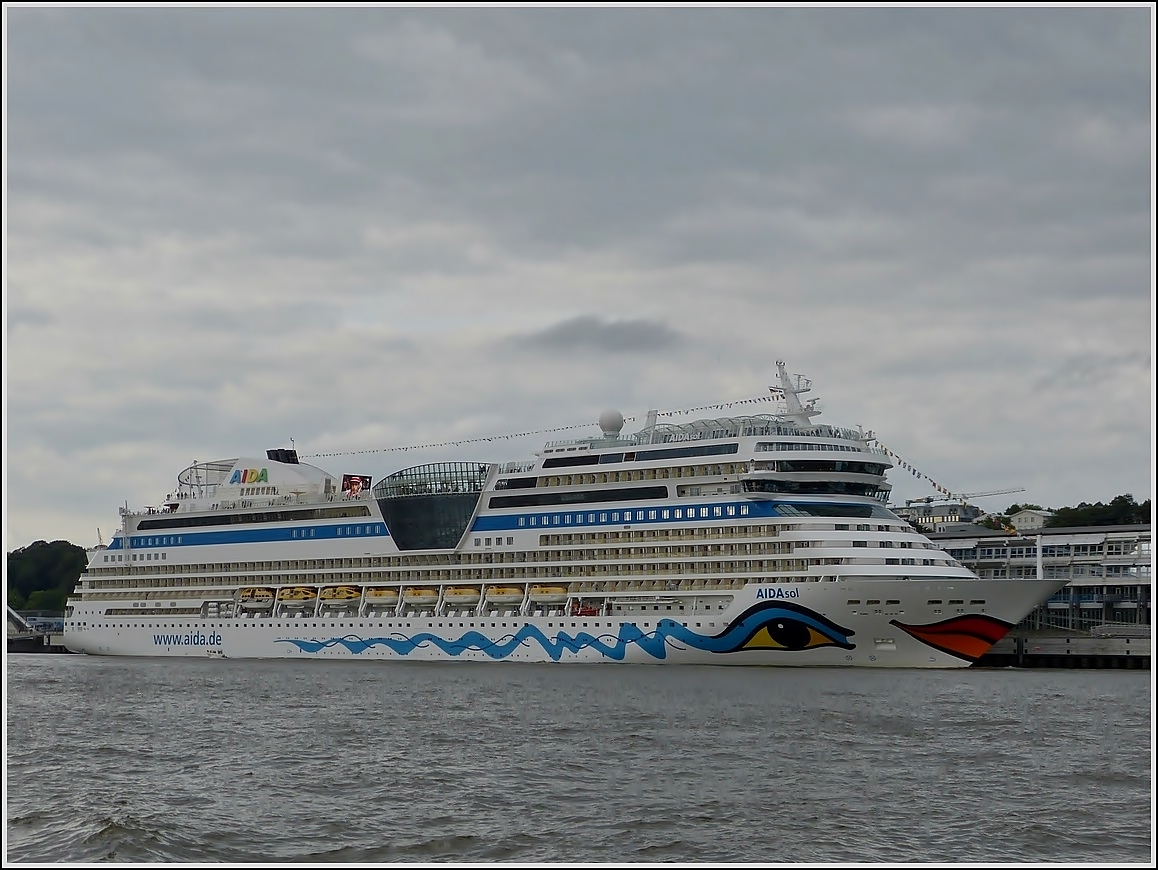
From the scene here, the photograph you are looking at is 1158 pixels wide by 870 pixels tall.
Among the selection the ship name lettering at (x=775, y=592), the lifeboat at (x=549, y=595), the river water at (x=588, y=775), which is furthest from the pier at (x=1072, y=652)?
the lifeboat at (x=549, y=595)

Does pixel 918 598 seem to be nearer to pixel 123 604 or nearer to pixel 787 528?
pixel 787 528

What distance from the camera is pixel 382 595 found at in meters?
69.7

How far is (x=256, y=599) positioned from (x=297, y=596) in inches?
118

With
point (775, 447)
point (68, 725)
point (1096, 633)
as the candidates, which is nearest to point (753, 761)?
point (68, 725)

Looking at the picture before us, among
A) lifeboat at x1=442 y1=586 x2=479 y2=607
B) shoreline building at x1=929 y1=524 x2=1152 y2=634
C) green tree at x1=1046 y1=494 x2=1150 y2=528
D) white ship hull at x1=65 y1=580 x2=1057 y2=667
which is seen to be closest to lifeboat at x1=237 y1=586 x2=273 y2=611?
white ship hull at x1=65 y1=580 x2=1057 y2=667

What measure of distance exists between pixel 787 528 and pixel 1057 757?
2826cm

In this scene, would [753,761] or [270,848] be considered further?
[753,761]

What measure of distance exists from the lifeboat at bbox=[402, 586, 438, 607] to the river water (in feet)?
66.9

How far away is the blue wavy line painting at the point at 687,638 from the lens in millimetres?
54969

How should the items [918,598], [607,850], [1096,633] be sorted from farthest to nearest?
[1096,633] → [918,598] → [607,850]

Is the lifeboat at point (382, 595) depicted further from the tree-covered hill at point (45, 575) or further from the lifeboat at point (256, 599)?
the tree-covered hill at point (45, 575)

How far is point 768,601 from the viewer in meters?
56.1

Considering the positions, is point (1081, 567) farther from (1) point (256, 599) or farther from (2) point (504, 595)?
(1) point (256, 599)

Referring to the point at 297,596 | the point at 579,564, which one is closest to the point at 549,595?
the point at 579,564
